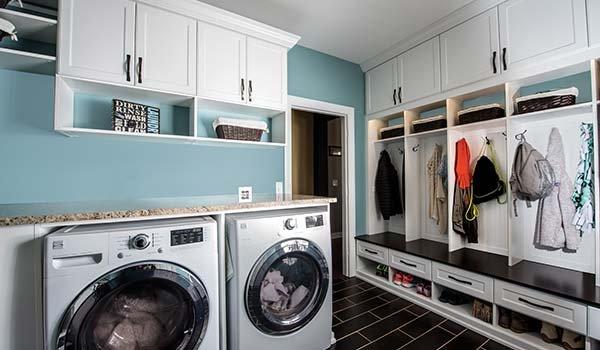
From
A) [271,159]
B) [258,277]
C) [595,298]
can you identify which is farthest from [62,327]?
[595,298]

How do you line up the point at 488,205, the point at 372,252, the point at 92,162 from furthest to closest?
the point at 372,252 → the point at 488,205 → the point at 92,162

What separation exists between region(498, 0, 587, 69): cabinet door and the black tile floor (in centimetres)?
212

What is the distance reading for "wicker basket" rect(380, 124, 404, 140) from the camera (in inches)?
117

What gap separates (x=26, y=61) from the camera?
1478 millimetres

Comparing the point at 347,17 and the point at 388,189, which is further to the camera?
the point at 388,189

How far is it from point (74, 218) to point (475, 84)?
294 centimetres

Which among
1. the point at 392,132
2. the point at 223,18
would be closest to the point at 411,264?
the point at 392,132

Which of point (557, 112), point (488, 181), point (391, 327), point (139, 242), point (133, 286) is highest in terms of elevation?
point (557, 112)

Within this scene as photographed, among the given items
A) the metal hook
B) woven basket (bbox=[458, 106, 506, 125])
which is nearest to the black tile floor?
the metal hook

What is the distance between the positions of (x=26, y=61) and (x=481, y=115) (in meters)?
3.22

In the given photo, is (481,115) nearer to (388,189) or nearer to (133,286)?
(388,189)

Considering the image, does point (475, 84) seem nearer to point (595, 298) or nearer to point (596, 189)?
point (596, 189)

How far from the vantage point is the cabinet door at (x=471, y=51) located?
2.12 meters

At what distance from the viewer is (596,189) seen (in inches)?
64.7
